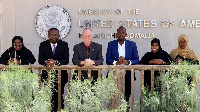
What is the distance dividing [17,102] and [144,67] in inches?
74.2

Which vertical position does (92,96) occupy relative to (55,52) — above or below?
below

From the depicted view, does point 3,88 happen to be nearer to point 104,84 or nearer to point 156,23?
point 104,84

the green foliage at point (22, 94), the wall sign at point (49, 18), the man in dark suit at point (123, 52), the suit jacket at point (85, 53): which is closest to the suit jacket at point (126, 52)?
the man in dark suit at point (123, 52)

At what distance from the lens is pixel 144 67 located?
495 cm

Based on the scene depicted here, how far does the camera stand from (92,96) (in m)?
4.24

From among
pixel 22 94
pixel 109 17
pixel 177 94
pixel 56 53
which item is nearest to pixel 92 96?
pixel 22 94

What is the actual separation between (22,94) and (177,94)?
6.54ft

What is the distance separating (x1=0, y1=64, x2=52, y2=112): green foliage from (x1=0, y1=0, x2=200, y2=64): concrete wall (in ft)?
11.0

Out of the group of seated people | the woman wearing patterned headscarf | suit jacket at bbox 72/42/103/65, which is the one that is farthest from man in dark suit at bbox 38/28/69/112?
the woman wearing patterned headscarf

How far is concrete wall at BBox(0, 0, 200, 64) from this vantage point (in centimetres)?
738

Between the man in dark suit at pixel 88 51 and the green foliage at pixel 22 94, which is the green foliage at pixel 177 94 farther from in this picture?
the green foliage at pixel 22 94

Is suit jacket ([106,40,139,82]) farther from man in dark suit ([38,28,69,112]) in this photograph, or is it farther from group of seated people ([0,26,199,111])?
man in dark suit ([38,28,69,112])

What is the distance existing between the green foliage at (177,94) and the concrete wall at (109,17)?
2647 millimetres

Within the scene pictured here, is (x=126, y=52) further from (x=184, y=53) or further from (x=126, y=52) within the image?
(x=184, y=53)
